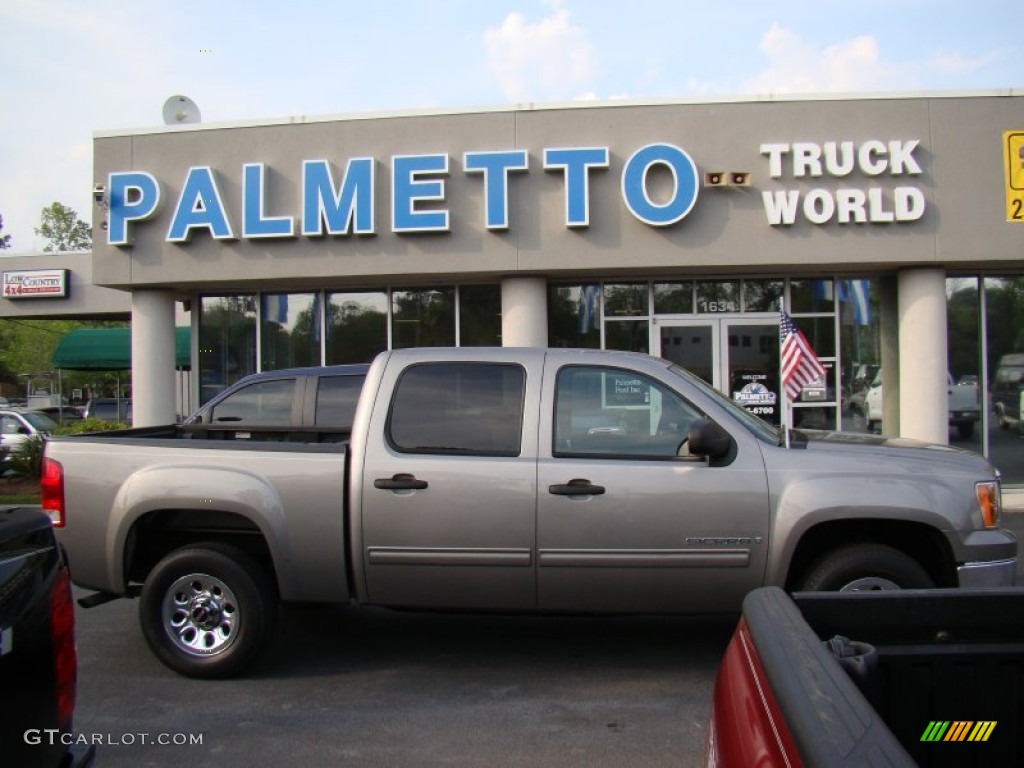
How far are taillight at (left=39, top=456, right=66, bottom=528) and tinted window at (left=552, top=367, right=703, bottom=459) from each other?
3062mm

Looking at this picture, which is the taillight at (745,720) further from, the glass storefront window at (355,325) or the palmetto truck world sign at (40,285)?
the palmetto truck world sign at (40,285)

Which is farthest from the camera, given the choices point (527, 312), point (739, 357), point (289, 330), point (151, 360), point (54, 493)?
point (289, 330)

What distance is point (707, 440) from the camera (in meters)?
4.57

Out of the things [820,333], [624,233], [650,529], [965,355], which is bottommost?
[650,529]

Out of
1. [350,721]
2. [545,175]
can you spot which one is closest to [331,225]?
[545,175]

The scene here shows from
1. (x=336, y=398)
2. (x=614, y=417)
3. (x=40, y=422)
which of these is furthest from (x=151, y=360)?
(x=614, y=417)

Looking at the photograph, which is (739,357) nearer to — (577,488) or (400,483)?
(577,488)

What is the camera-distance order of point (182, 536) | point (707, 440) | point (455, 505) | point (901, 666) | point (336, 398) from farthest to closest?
1. point (336, 398)
2. point (182, 536)
3. point (455, 505)
4. point (707, 440)
5. point (901, 666)

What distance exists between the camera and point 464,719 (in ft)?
14.5

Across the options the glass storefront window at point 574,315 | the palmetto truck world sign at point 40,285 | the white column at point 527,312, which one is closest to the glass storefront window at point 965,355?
the glass storefront window at point 574,315

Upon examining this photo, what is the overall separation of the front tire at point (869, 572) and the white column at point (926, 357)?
8.15 m

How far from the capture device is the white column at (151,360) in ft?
43.4

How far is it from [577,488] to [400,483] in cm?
103

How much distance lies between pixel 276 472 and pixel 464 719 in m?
1.80
